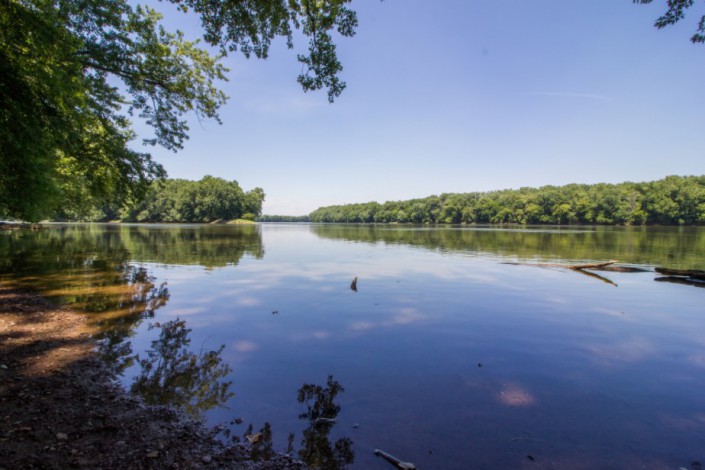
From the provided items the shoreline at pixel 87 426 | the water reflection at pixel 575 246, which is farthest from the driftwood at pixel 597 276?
the shoreline at pixel 87 426

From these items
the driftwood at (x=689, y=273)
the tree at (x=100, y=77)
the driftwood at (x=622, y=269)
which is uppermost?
the tree at (x=100, y=77)

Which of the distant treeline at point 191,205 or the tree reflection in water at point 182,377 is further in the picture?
the distant treeline at point 191,205

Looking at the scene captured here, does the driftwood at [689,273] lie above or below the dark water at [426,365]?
above

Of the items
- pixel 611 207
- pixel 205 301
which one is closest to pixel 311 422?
pixel 205 301

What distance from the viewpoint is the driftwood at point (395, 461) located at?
15.2 feet

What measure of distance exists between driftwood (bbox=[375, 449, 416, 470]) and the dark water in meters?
0.16

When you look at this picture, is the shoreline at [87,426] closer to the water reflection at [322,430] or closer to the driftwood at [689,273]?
the water reflection at [322,430]

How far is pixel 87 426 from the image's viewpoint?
16.4ft

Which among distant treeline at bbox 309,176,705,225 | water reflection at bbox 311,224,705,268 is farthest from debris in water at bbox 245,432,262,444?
distant treeline at bbox 309,176,705,225

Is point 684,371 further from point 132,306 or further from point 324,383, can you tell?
point 132,306

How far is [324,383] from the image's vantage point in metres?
7.36

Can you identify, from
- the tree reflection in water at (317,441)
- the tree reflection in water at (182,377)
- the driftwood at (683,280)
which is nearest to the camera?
the tree reflection in water at (317,441)

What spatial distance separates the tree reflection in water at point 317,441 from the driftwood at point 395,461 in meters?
0.41

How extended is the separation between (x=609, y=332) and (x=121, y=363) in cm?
1430
